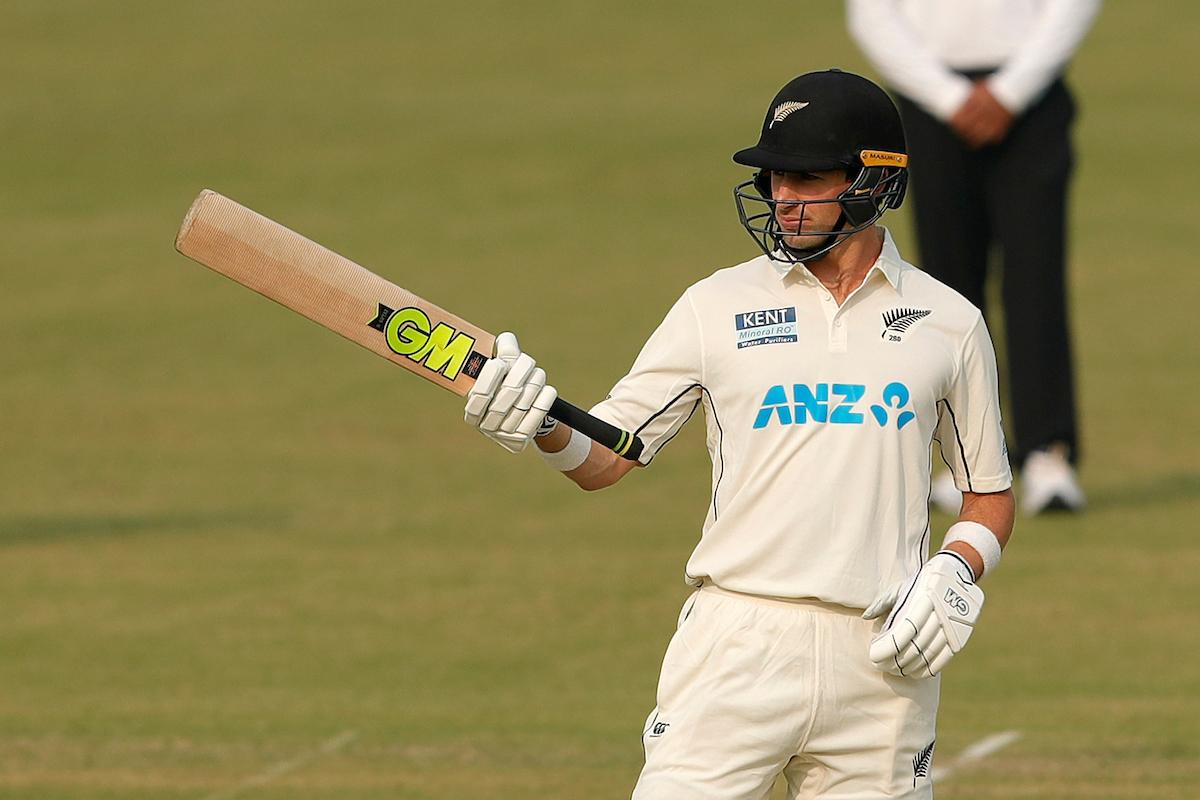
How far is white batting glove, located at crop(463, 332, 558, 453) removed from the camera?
4.08 metres

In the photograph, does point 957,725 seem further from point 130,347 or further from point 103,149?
point 103,149

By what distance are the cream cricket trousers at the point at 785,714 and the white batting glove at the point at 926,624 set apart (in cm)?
7

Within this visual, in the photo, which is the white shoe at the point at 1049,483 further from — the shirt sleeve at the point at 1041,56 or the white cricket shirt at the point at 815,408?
the white cricket shirt at the point at 815,408

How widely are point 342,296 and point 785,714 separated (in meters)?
1.10

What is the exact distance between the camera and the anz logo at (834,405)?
4.13 m

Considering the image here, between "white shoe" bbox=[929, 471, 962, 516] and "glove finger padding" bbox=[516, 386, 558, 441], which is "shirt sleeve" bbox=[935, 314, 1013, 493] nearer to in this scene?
"glove finger padding" bbox=[516, 386, 558, 441]

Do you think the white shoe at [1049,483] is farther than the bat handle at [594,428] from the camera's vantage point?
Yes

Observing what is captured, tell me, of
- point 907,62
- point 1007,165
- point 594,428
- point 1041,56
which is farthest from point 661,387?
point 1007,165

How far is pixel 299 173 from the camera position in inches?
746

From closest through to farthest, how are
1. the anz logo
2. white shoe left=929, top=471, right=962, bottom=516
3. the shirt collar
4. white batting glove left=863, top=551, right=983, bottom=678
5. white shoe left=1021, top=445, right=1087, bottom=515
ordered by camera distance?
white batting glove left=863, top=551, right=983, bottom=678 < the anz logo < the shirt collar < white shoe left=929, top=471, right=962, bottom=516 < white shoe left=1021, top=445, right=1087, bottom=515

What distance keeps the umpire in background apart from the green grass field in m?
0.47

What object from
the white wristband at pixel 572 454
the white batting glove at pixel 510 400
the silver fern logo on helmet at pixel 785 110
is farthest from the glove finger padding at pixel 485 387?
the silver fern logo on helmet at pixel 785 110

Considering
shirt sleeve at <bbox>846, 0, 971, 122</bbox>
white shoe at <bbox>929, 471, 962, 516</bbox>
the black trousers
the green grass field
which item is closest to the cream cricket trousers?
the green grass field

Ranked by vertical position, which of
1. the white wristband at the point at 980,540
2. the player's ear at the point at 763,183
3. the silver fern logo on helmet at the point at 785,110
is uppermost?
the silver fern logo on helmet at the point at 785,110
